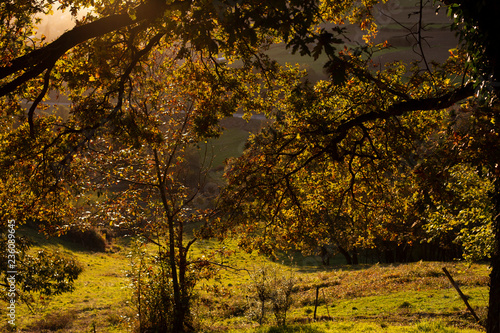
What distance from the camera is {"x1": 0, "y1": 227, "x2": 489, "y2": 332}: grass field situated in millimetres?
15359

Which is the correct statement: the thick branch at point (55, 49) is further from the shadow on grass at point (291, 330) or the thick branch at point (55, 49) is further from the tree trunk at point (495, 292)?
the shadow on grass at point (291, 330)

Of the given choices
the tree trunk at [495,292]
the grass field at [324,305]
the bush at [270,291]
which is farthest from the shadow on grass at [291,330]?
the tree trunk at [495,292]

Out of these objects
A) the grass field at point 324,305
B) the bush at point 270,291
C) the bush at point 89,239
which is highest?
the bush at point 89,239

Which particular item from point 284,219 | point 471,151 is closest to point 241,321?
point 284,219

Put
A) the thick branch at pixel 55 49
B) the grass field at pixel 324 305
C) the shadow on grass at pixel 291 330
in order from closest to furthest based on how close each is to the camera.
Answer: the thick branch at pixel 55 49
the shadow on grass at pixel 291 330
the grass field at pixel 324 305

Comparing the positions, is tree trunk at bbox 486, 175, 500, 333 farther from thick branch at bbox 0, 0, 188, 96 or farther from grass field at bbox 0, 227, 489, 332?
thick branch at bbox 0, 0, 188, 96

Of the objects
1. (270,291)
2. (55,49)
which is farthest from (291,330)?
(55,49)

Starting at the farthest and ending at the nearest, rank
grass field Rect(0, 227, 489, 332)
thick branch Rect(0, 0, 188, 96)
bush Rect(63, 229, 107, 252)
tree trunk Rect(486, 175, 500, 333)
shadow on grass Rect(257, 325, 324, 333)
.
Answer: bush Rect(63, 229, 107, 252) < grass field Rect(0, 227, 489, 332) < shadow on grass Rect(257, 325, 324, 333) < tree trunk Rect(486, 175, 500, 333) < thick branch Rect(0, 0, 188, 96)

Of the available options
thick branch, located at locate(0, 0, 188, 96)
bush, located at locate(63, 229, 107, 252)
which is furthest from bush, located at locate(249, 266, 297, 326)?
bush, located at locate(63, 229, 107, 252)

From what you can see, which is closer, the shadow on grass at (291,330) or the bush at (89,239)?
the shadow on grass at (291,330)

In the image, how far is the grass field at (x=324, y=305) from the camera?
15359mm

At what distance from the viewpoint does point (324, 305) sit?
23.3 metres

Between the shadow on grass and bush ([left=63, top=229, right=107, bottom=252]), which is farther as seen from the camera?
bush ([left=63, top=229, right=107, bottom=252])

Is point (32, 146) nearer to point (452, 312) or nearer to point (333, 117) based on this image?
point (333, 117)
